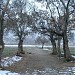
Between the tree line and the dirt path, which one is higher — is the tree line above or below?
above

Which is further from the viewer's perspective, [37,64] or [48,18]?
[48,18]

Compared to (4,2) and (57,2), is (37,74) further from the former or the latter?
(57,2)

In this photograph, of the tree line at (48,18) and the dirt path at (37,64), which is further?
the tree line at (48,18)

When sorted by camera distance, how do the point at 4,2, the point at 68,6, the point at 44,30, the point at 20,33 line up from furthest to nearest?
the point at 20,33 → the point at 44,30 → the point at 68,6 → the point at 4,2

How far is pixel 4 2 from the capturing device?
23.4m

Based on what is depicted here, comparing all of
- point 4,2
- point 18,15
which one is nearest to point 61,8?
point 18,15

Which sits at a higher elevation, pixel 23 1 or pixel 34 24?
pixel 23 1

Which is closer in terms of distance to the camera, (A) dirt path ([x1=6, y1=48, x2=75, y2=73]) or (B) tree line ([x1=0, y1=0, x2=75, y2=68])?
(A) dirt path ([x1=6, y1=48, x2=75, y2=73])

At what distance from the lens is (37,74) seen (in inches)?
696

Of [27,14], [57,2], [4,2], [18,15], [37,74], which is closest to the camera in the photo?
[37,74]

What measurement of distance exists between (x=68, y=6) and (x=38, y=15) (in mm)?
7973

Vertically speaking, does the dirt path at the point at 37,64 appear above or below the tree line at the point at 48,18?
below

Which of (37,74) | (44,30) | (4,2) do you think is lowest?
(37,74)

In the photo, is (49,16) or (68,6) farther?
(49,16)
